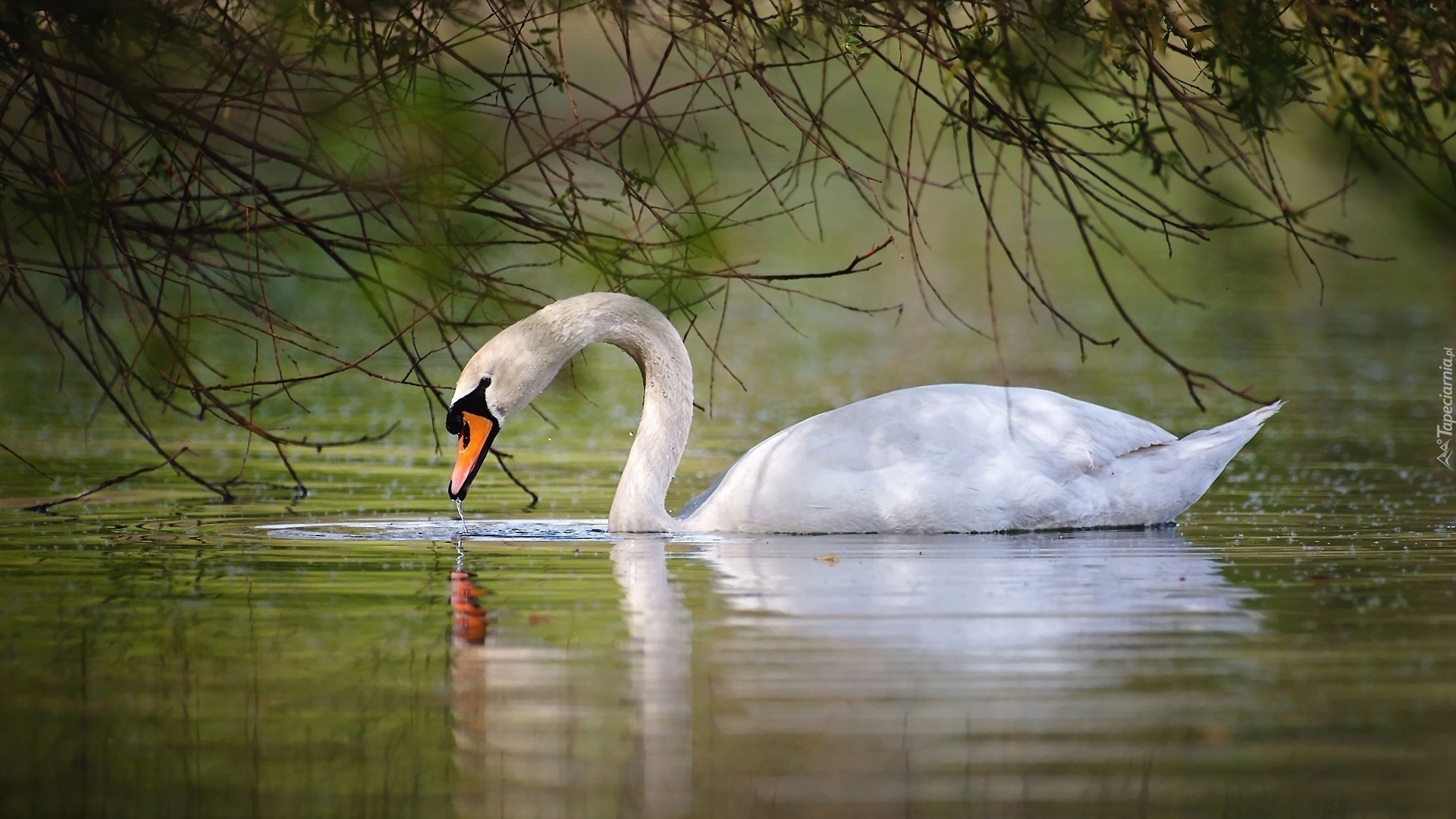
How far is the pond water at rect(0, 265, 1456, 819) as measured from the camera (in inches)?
173

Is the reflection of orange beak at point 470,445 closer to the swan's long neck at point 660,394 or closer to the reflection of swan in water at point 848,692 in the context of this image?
the swan's long neck at point 660,394

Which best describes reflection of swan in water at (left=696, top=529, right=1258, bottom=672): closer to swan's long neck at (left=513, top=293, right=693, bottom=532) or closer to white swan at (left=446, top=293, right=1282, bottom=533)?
white swan at (left=446, top=293, right=1282, bottom=533)

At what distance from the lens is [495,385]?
29.1 ft

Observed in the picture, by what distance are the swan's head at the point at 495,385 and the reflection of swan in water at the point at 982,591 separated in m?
1.12

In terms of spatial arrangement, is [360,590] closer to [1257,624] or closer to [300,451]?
[1257,624]

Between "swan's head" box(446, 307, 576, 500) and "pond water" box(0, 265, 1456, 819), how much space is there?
42cm

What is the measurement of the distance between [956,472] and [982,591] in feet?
6.42

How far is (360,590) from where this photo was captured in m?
7.07

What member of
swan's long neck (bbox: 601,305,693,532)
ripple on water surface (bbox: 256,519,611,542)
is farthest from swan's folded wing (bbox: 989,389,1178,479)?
ripple on water surface (bbox: 256,519,611,542)

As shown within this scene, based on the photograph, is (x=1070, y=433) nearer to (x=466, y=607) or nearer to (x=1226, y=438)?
(x=1226, y=438)

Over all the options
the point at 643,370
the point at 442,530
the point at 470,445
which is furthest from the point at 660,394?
the point at 442,530

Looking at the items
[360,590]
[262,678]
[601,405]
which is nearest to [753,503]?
[360,590]

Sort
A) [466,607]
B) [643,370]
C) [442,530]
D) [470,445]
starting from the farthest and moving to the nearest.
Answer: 1. [643,370]
2. [442,530]
3. [470,445]
4. [466,607]

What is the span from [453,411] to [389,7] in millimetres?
3247
